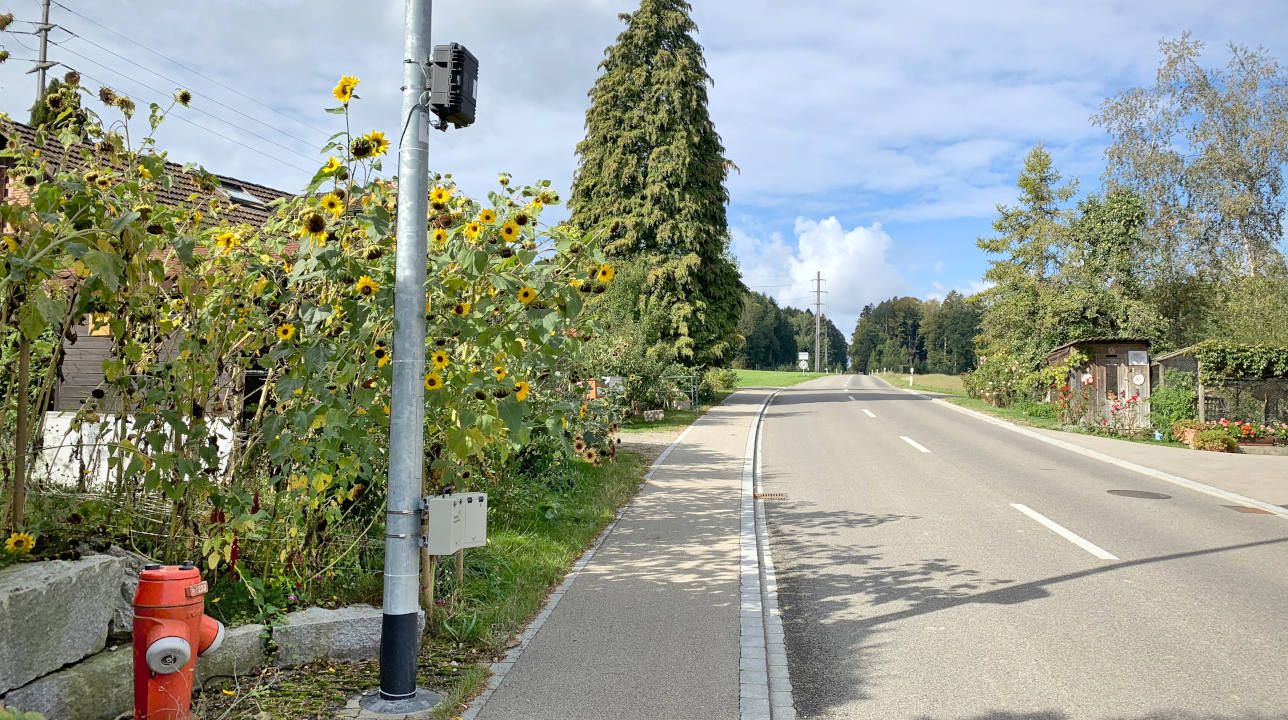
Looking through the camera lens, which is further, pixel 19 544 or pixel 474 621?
pixel 474 621

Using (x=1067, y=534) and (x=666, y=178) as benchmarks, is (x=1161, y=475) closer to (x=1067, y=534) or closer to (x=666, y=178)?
(x=1067, y=534)

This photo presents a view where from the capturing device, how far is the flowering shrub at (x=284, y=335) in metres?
4.11

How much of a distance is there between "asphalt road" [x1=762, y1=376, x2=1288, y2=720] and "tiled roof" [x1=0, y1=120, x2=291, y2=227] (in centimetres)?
419

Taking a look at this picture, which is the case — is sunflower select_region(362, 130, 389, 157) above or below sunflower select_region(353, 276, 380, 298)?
above

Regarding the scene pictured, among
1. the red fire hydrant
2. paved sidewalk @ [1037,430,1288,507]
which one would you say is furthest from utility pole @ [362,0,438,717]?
paved sidewalk @ [1037,430,1288,507]

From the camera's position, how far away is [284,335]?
13.9 ft

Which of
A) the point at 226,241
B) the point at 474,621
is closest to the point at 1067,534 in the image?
the point at 474,621

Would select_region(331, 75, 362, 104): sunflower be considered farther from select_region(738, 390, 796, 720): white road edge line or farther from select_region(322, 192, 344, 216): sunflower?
select_region(738, 390, 796, 720): white road edge line

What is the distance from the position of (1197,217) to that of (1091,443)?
800 inches

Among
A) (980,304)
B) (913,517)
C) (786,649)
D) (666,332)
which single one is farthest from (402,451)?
(980,304)

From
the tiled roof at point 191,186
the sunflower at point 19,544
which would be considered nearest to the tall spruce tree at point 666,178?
the tiled roof at point 191,186

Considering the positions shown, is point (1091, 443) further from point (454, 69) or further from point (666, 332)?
point (454, 69)

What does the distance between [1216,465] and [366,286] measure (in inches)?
603

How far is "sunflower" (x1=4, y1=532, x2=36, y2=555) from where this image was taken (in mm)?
3631
